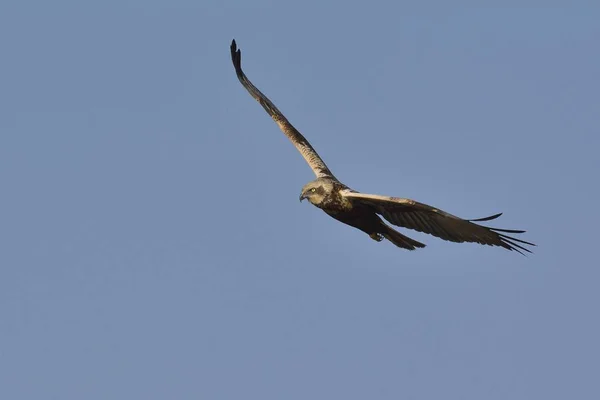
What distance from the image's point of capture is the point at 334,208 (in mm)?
19391

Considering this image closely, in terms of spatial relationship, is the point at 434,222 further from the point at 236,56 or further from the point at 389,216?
the point at 236,56

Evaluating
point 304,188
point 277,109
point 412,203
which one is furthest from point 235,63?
point 412,203

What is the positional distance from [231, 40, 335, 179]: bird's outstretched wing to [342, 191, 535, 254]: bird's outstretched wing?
2.45 meters

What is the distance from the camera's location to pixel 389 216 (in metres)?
18.9

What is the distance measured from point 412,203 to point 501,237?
4.28 feet

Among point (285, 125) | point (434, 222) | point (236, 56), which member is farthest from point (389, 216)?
point (236, 56)

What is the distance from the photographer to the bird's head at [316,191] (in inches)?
766

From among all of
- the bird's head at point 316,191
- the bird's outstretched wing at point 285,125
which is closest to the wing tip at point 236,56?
the bird's outstretched wing at point 285,125

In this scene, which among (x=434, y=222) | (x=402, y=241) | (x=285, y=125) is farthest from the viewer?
(x=285, y=125)

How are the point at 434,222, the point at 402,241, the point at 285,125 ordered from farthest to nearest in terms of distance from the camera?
1. the point at 285,125
2. the point at 402,241
3. the point at 434,222

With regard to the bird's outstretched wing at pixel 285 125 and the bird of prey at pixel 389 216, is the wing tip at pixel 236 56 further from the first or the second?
the bird of prey at pixel 389 216

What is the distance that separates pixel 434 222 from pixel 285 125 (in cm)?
548

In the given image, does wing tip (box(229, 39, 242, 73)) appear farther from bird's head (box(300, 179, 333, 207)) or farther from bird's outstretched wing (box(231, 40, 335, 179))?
bird's head (box(300, 179, 333, 207))

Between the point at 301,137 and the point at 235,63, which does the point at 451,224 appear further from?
the point at 235,63
